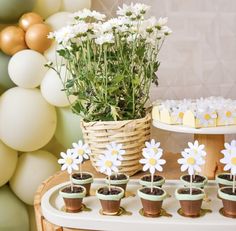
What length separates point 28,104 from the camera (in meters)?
1.36

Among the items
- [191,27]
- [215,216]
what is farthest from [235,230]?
[191,27]

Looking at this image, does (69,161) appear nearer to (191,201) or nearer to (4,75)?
(191,201)

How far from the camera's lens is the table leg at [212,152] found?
1.25 meters

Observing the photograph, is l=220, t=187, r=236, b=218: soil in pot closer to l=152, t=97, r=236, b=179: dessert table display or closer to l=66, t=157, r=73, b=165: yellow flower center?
l=152, t=97, r=236, b=179: dessert table display

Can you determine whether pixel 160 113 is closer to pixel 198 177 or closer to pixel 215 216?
pixel 198 177

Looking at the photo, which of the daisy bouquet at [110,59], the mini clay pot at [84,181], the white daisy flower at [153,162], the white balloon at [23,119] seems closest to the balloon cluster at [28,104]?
the white balloon at [23,119]

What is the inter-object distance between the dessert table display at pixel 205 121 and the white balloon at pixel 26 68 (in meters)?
0.39

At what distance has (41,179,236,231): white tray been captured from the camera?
3.14 feet

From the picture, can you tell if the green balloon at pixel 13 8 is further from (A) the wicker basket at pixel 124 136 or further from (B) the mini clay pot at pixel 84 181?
(B) the mini clay pot at pixel 84 181

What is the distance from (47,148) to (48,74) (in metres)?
0.30

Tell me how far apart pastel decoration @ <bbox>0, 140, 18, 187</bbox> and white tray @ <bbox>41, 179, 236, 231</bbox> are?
13.2 inches

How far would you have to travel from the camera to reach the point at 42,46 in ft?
4.51

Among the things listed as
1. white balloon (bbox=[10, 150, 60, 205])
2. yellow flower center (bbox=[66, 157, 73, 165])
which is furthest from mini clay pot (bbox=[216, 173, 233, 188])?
white balloon (bbox=[10, 150, 60, 205])

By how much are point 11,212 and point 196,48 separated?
0.93 meters
